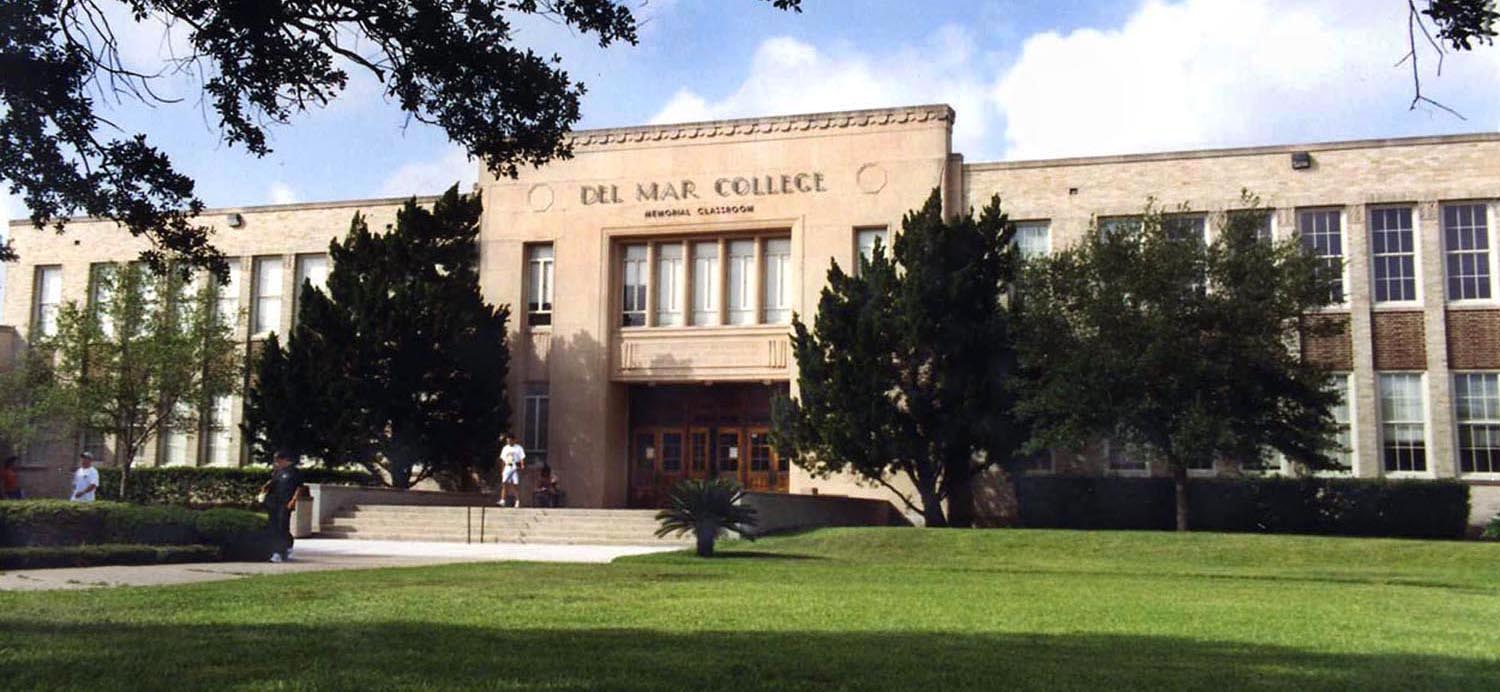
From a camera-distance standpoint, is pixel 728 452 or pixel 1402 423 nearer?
pixel 1402 423

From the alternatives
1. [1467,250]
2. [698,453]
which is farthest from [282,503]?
[1467,250]

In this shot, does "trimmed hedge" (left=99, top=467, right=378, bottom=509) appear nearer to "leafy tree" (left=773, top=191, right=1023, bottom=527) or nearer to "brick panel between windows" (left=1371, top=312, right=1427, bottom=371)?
"leafy tree" (left=773, top=191, right=1023, bottom=527)

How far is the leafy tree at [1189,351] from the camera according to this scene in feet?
82.4

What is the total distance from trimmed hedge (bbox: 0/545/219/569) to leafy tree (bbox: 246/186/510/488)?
50.0 ft

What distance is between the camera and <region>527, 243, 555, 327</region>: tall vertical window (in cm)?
3716

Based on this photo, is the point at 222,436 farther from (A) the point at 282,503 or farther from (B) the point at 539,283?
(A) the point at 282,503

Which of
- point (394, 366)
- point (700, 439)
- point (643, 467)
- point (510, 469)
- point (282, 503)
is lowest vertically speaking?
point (282, 503)

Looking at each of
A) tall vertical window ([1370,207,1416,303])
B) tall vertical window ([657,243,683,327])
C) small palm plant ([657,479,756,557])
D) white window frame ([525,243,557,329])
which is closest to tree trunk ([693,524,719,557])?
small palm plant ([657,479,756,557])

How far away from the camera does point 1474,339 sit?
3095 cm

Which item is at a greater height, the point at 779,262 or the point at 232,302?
the point at 779,262

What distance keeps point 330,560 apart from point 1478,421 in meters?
24.8

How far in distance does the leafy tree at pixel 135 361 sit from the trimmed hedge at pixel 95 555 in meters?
18.1

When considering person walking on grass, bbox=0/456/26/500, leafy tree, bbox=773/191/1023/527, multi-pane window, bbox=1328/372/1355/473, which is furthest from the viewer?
multi-pane window, bbox=1328/372/1355/473

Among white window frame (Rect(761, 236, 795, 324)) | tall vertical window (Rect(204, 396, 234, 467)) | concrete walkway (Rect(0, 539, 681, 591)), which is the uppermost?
white window frame (Rect(761, 236, 795, 324))
